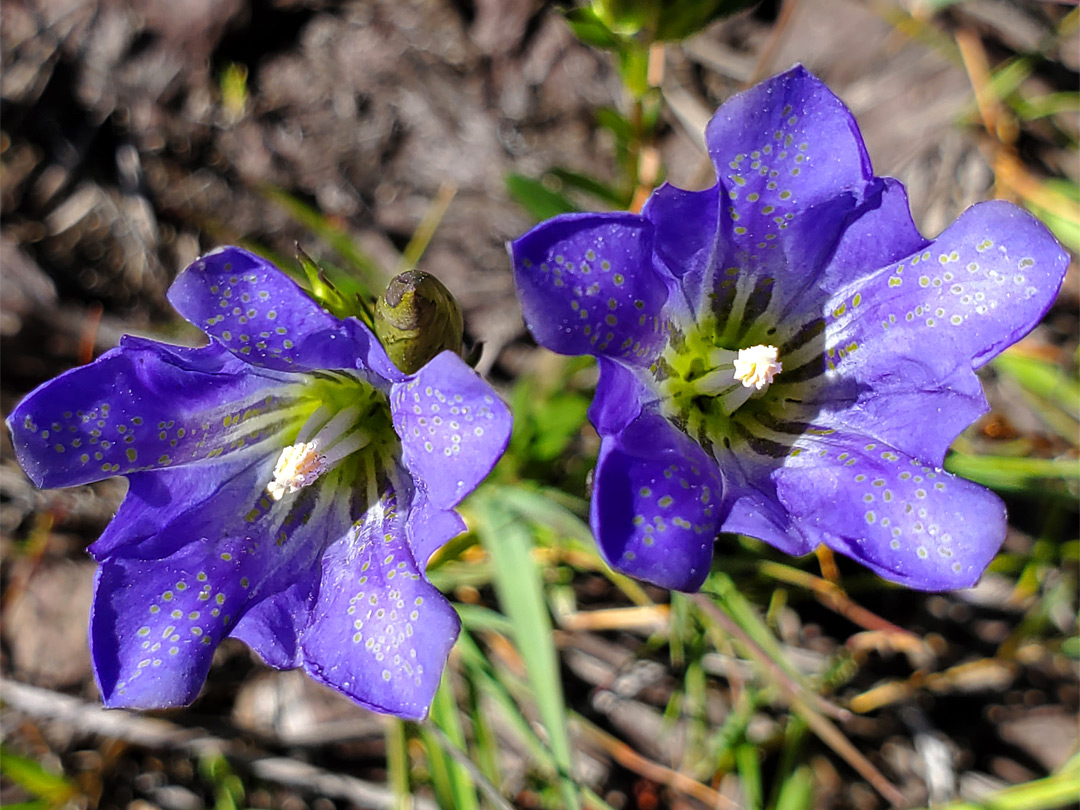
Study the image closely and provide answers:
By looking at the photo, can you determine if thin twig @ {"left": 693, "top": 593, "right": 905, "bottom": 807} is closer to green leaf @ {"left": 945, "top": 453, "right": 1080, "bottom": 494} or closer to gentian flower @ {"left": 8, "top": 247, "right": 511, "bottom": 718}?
green leaf @ {"left": 945, "top": 453, "right": 1080, "bottom": 494}

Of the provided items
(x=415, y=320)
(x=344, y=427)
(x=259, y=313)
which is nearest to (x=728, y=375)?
(x=415, y=320)

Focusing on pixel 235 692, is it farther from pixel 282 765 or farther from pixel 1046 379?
pixel 1046 379

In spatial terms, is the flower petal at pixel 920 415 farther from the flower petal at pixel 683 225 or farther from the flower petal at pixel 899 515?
the flower petal at pixel 683 225

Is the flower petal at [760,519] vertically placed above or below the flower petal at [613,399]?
below

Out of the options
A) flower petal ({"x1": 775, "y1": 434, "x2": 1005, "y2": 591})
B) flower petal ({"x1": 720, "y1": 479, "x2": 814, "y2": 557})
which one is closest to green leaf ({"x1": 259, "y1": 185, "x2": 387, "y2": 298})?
flower petal ({"x1": 720, "y1": 479, "x2": 814, "y2": 557})

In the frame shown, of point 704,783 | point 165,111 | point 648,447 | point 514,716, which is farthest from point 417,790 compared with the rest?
point 165,111

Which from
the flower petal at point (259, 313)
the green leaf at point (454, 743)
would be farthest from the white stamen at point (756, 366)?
the green leaf at point (454, 743)
